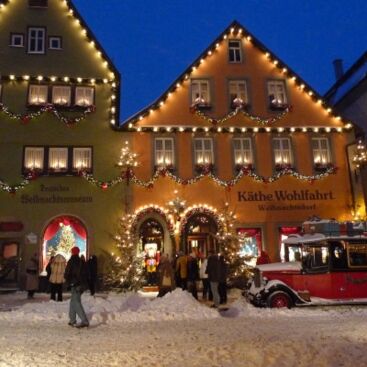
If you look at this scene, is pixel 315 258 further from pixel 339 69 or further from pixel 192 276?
pixel 339 69

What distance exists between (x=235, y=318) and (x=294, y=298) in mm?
2267

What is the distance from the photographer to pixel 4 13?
21.4 meters

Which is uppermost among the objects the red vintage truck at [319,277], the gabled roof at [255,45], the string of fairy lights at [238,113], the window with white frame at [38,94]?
the gabled roof at [255,45]

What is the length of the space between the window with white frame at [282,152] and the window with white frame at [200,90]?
13.6 ft

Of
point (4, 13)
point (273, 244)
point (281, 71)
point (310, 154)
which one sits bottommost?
point (273, 244)

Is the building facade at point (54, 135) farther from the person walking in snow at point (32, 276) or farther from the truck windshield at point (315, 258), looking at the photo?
the truck windshield at point (315, 258)

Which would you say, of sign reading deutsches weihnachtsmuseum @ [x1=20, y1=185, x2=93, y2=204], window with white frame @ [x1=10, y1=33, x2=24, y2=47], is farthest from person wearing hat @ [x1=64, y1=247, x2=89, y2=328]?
window with white frame @ [x1=10, y1=33, x2=24, y2=47]

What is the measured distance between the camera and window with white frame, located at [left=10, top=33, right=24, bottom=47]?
69.8 feet

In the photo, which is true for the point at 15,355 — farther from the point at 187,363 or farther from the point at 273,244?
the point at 273,244

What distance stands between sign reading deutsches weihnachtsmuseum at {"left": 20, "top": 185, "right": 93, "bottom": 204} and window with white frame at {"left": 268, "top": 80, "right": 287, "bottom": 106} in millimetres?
10701

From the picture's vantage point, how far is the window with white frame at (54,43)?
70.6 ft

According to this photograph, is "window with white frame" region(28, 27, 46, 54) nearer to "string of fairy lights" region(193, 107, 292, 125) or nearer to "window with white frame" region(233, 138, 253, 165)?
"string of fairy lights" region(193, 107, 292, 125)

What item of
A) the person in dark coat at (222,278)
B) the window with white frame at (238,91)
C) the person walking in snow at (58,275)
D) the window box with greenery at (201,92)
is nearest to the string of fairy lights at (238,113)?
the window box with greenery at (201,92)

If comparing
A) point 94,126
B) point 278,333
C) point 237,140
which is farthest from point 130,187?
point 278,333
